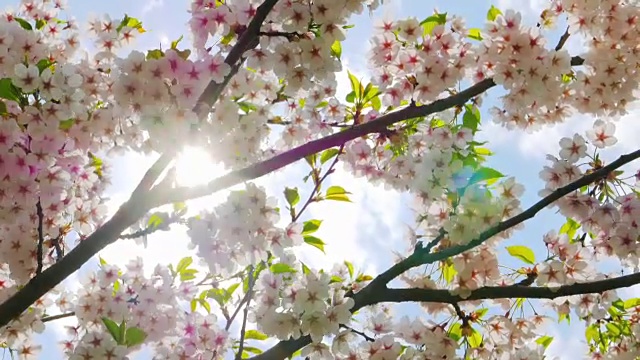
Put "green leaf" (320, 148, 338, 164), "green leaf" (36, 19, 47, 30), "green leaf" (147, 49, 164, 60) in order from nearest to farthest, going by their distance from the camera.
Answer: "green leaf" (147, 49, 164, 60) → "green leaf" (320, 148, 338, 164) → "green leaf" (36, 19, 47, 30)

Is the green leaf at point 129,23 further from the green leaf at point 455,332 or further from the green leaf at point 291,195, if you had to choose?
the green leaf at point 455,332

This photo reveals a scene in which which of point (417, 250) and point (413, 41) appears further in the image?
point (413, 41)

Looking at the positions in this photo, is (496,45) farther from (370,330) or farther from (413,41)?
(370,330)

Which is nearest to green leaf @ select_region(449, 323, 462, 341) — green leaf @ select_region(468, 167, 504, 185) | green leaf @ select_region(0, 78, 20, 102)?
green leaf @ select_region(468, 167, 504, 185)

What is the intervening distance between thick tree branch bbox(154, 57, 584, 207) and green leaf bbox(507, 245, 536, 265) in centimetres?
90

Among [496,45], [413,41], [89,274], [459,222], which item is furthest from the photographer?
[89,274]

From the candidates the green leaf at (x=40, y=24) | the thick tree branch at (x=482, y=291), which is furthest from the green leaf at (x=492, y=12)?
the green leaf at (x=40, y=24)

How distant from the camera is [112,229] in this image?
301 cm

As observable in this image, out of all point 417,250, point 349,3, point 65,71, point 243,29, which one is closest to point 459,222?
point 417,250

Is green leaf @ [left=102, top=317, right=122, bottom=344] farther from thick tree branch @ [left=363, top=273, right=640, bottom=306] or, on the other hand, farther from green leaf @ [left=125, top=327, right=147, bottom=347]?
thick tree branch @ [left=363, top=273, right=640, bottom=306]

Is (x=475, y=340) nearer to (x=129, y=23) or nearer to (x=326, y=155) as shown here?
(x=326, y=155)

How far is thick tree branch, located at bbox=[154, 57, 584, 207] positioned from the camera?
3.06 m

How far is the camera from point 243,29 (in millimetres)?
3199

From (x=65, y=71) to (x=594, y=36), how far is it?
2916mm
